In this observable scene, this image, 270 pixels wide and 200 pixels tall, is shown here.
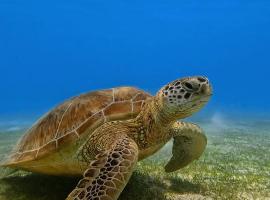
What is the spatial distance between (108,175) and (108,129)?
4.72ft

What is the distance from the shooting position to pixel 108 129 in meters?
5.70

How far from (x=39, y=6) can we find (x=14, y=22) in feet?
51.3

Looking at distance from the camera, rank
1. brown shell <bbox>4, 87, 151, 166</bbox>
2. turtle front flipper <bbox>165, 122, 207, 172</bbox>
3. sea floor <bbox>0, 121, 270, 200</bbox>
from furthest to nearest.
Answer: turtle front flipper <bbox>165, 122, 207, 172</bbox> → sea floor <bbox>0, 121, 270, 200</bbox> → brown shell <bbox>4, 87, 151, 166</bbox>

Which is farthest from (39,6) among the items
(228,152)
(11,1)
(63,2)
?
(228,152)

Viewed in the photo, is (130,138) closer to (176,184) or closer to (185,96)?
(185,96)

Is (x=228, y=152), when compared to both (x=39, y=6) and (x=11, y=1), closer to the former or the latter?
(x=11, y=1)

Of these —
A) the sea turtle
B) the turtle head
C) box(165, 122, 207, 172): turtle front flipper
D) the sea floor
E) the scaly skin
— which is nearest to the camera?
the scaly skin

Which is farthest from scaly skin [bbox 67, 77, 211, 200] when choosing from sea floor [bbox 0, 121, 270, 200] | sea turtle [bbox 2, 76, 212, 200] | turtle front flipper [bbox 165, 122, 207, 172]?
sea floor [bbox 0, 121, 270, 200]

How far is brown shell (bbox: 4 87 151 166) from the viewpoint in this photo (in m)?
5.80

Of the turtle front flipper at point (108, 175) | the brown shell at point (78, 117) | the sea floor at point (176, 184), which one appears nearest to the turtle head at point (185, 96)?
the brown shell at point (78, 117)

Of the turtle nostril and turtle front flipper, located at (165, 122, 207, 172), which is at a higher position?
the turtle nostril

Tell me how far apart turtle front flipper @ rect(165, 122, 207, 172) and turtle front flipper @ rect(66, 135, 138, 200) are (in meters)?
2.32

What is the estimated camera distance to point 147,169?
7.86 metres

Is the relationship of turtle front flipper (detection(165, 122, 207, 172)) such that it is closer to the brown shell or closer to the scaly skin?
the scaly skin
